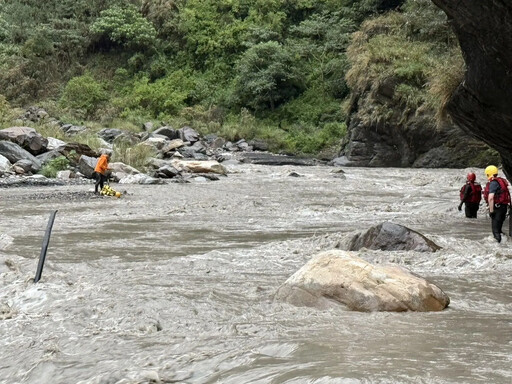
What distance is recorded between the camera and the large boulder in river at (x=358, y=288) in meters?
5.41

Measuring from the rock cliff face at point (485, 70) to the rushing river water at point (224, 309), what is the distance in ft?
5.43

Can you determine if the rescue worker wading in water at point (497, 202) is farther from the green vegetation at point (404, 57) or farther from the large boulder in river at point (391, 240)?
the green vegetation at point (404, 57)

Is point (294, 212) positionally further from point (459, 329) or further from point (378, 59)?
point (378, 59)

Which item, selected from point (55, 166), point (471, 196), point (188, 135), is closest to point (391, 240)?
point (471, 196)

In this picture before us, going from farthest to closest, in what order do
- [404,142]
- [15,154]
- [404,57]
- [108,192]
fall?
[404,57]
[404,142]
[15,154]
[108,192]

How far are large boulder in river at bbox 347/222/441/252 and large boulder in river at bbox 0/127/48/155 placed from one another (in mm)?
17409

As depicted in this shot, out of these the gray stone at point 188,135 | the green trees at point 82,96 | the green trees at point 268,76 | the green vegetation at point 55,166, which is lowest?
the green vegetation at point 55,166

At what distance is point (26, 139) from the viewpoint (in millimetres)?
23469

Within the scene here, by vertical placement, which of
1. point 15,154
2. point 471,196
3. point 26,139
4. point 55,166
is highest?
point 471,196

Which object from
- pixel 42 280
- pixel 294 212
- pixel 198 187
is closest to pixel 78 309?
pixel 42 280

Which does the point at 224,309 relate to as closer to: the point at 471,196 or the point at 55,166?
the point at 471,196

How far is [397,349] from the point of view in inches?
164

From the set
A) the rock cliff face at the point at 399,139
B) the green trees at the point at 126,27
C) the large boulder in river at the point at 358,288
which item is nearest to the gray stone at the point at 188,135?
the rock cliff face at the point at 399,139

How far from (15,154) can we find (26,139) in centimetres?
141
